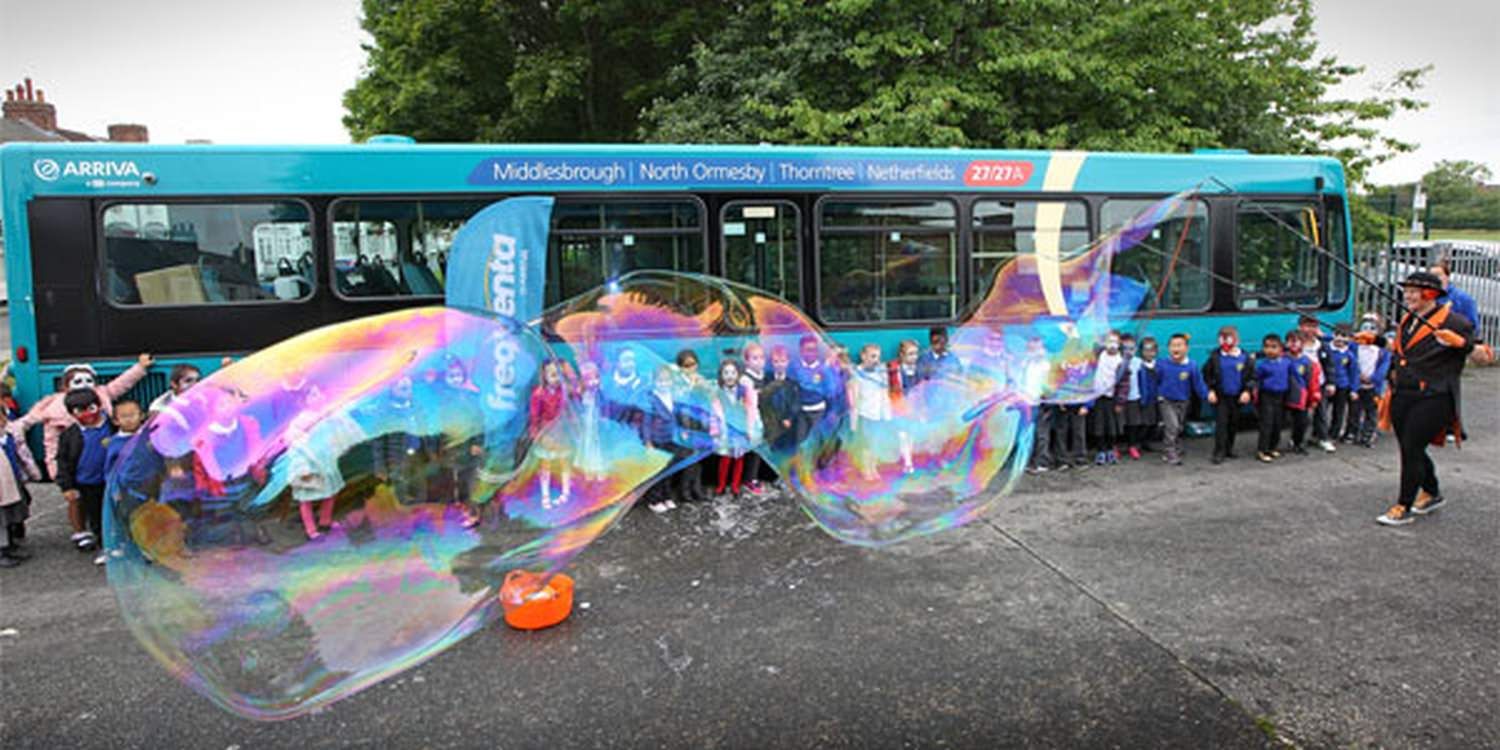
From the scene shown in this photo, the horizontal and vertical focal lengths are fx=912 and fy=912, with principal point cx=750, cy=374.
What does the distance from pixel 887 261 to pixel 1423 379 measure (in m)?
4.31

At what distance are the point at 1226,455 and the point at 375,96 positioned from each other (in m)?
16.7

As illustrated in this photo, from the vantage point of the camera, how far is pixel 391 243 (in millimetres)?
7770

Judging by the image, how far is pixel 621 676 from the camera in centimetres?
452

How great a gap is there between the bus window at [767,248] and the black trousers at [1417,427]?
15.9 ft

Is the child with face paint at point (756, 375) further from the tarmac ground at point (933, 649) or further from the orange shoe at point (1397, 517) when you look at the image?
the orange shoe at point (1397, 517)

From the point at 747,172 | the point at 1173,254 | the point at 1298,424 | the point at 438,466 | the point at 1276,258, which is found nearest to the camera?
the point at 438,466

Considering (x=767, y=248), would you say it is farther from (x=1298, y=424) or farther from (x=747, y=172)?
(x=1298, y=424)

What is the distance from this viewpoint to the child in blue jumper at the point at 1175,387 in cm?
880

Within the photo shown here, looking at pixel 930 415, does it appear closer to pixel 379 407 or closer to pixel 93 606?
pixel 379 407

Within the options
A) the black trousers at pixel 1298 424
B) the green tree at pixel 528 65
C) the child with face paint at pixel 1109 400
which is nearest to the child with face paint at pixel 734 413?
the child with face paint at pixel 1109 400

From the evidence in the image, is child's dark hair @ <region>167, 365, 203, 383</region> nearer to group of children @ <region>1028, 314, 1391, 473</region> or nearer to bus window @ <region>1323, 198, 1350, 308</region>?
group of children @ <region>1028, 314, 1391, 473</region>

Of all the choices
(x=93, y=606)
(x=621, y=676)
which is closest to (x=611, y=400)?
(x=621, y=676)

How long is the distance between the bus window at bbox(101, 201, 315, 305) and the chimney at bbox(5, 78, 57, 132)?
4676cm

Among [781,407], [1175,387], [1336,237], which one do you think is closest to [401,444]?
[781,407]
